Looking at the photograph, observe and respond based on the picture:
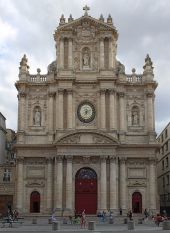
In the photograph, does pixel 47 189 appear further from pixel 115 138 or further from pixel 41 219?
pixel 115 138

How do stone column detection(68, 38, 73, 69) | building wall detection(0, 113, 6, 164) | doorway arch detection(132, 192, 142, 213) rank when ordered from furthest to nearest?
building wall detection(0, 113, 6, 164) < stone column detection(68, 38, 73, 69) < doorway arch detection(132, 192, 142, 213)

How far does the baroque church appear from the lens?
60.5m

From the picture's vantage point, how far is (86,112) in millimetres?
63375

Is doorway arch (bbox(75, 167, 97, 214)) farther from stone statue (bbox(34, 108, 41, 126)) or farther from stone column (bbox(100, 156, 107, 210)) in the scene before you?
stone statue (bbox(34, 108, 41, 126))

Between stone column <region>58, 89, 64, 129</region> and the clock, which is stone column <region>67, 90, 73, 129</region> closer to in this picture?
stone column <region>58, 89, 64, 129</region>

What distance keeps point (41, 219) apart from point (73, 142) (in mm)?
10286

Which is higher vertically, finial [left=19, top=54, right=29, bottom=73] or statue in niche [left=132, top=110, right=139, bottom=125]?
finial [left=19, top=54, right=29, bottom=73]

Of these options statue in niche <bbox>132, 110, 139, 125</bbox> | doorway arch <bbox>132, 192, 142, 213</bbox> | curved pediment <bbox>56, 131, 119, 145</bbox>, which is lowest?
doorway arch <bbox>132, 192, 142, 213</bbox>

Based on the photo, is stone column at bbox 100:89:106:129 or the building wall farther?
the building wall


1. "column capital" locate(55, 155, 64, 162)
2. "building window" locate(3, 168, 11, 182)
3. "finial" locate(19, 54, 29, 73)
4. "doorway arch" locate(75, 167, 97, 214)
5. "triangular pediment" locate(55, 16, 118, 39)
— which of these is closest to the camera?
"column capital" locate(55, 155, 64, 162)

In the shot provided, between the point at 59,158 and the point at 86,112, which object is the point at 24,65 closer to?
the point at 86,112

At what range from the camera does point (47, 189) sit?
61156mm

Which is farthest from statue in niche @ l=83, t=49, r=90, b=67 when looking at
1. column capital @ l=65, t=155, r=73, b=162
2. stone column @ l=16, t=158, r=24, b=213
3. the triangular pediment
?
stone column @ l=16, t=158, r=24, b=213

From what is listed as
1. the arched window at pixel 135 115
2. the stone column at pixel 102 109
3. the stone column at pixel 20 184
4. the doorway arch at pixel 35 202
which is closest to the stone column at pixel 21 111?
the stone column at pixel 20 184
